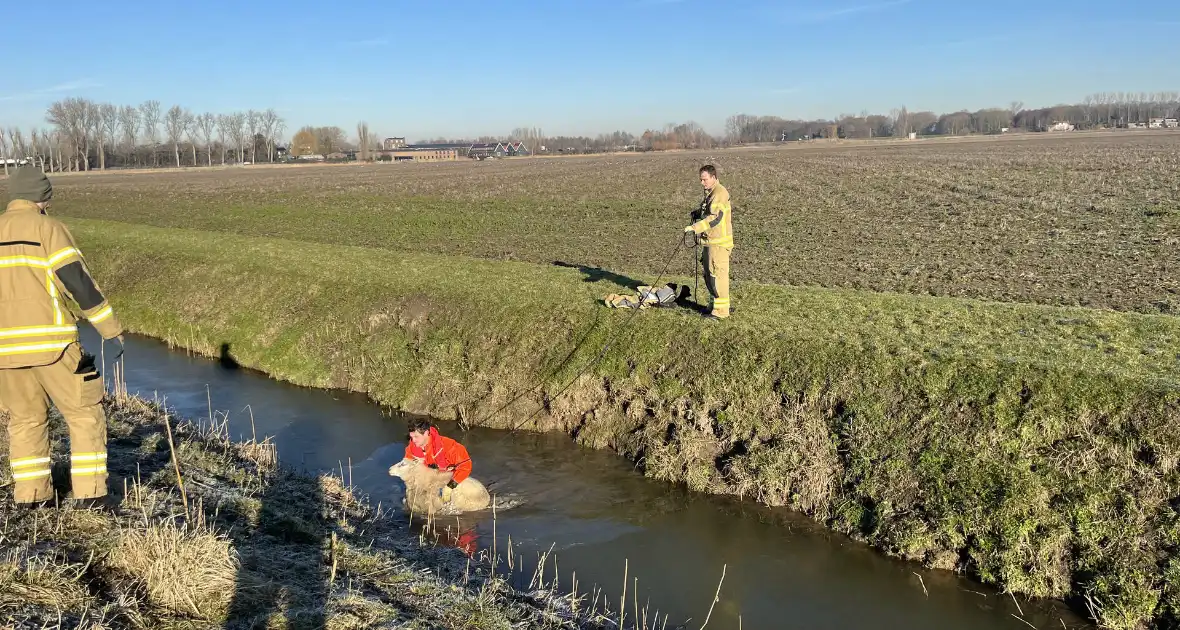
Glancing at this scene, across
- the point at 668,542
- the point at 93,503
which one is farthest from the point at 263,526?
the point at 668,542

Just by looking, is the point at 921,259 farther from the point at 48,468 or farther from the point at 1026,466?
the point at 48,468

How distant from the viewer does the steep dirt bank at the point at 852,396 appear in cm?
796

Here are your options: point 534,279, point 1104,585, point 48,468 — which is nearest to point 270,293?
point 534,279

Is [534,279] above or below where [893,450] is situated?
above

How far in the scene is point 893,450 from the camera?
30.6ft

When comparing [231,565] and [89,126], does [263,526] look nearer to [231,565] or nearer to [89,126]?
[231,565]

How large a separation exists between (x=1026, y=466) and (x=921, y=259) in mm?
13242

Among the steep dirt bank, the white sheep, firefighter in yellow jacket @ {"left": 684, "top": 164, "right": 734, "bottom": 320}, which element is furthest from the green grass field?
the white sheep

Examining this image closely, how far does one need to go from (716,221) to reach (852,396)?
3394mm

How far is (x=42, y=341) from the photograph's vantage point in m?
6.19

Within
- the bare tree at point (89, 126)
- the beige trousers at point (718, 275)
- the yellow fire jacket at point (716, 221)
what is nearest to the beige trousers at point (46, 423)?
the yellow fire jacket at point (716, 221)

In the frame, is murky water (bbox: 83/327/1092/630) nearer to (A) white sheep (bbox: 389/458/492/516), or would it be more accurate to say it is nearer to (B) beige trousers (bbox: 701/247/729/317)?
(A) white sheep (bbox: 389/458/492/516)

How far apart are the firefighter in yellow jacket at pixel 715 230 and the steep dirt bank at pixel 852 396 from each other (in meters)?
0.70

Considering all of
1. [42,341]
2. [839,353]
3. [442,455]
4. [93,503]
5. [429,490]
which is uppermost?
[42,341]
